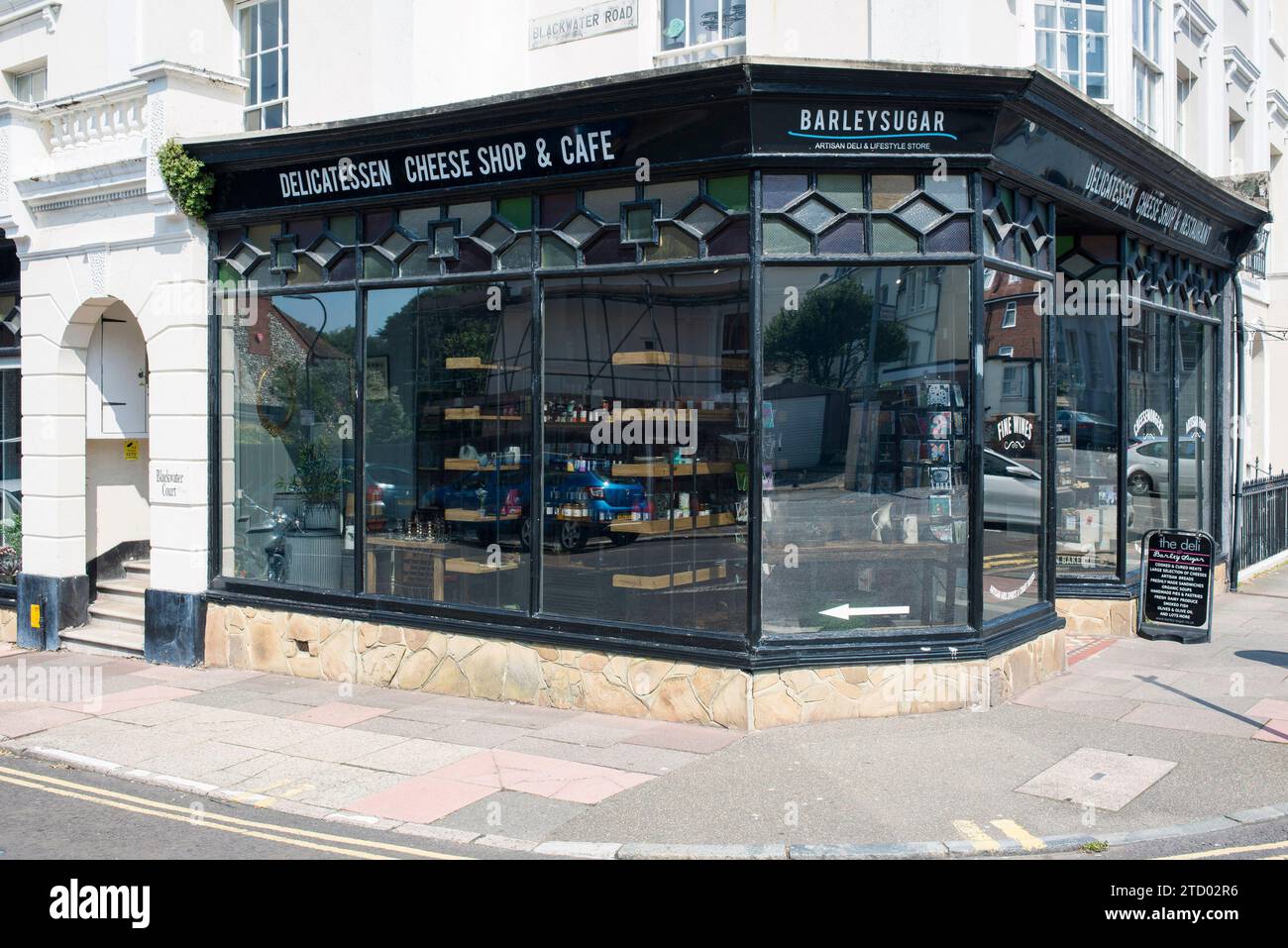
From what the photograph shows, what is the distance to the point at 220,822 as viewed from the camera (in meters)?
7.05

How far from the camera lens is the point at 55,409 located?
497 inches

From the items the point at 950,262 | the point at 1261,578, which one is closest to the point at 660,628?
the point at 950,262

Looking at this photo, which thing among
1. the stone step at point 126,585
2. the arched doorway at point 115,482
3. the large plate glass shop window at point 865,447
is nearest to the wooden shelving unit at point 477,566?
the large plate glass shop window at point 865,447

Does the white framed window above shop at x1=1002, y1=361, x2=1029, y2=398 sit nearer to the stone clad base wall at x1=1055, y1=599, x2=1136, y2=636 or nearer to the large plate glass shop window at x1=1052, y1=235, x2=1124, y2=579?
the large plate glass shop window at x1=1052, y1=235, x2=1124, y2=579

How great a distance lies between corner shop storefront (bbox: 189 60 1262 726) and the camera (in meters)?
8.80

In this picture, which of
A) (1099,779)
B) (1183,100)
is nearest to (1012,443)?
(1099,779)

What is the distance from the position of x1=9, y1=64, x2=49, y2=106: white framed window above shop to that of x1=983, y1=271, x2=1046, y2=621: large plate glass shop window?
450 inches

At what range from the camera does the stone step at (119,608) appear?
12703mm

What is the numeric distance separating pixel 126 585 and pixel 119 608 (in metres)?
0.39

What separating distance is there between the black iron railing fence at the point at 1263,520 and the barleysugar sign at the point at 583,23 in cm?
1060

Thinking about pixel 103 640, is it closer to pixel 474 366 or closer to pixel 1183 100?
pixel 474 366

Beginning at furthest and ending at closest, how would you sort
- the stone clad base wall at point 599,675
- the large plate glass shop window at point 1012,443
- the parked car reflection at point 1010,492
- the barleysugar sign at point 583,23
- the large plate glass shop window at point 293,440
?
1. the large plate glass shop window at point 293,440
2. the barleysugar sign at point 583,23
3. the parked car reflection at point 1010,492
4. the large plate glass shop window at point 1012,443
5. the stone clad base wall at point 599,675

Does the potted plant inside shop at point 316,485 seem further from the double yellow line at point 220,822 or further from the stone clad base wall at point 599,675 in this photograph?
the double yellow line at point 220,822

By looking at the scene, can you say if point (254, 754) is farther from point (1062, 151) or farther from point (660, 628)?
point (1062, 151)
